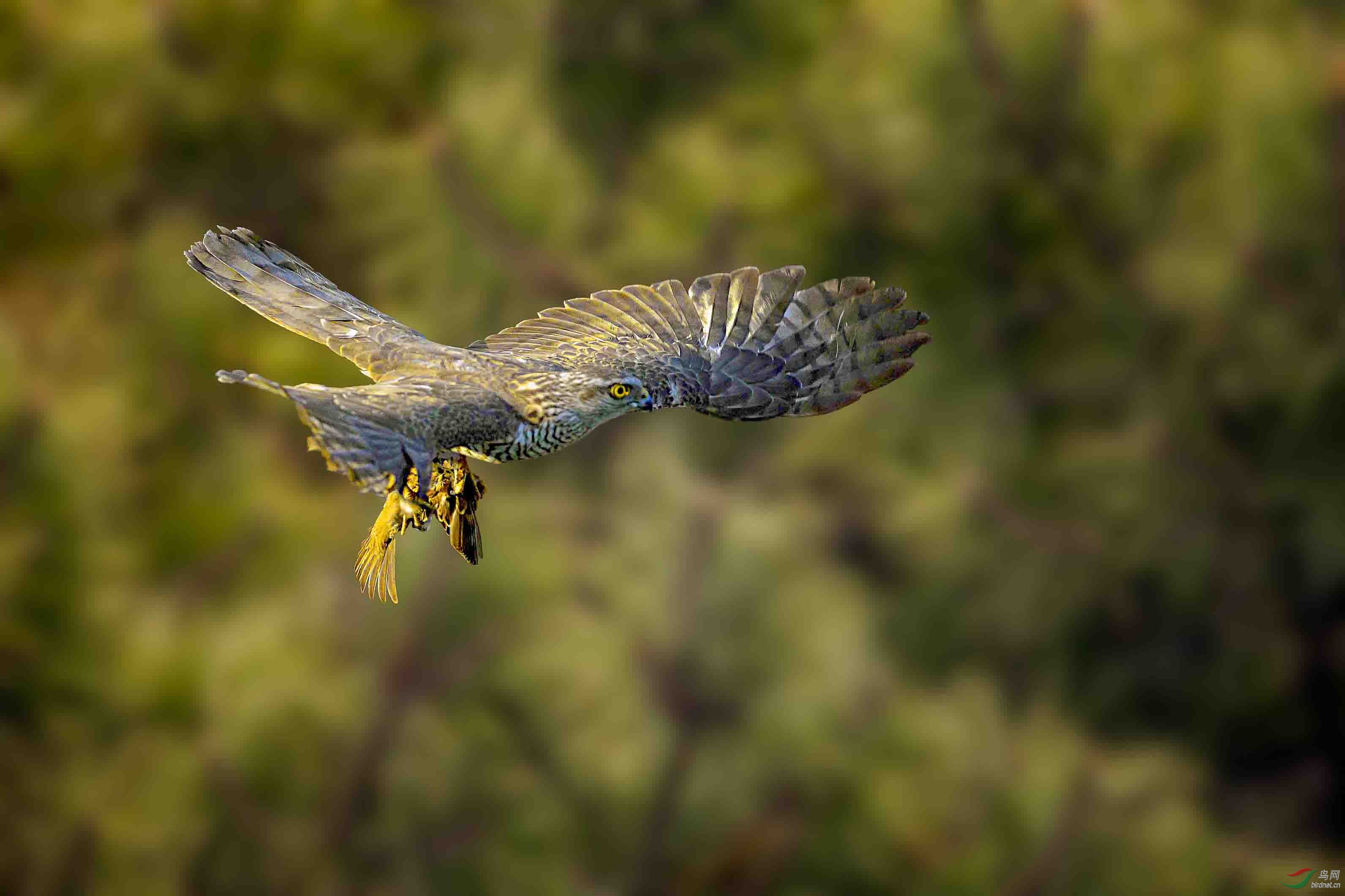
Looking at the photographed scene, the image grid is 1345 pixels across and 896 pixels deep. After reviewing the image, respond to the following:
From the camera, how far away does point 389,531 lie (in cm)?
388

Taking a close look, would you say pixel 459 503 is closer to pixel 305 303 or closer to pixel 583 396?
pixel 583 396

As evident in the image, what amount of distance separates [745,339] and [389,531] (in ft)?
4.89

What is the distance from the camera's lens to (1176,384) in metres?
12.0

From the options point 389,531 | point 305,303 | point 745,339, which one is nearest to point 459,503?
point 389,531

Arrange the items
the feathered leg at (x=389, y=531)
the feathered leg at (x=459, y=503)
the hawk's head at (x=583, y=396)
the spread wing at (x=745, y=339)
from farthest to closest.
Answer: the spread wing at (x=745, y=339), the feathered leg at (x=459, y=503), the hawk's head at (x=583, y=396), the feathered leg at (x=389, y=531)

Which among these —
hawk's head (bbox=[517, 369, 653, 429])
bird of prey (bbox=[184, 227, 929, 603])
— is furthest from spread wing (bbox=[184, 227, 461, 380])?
hawk's head (bbox=[517, 369, 653, 429])

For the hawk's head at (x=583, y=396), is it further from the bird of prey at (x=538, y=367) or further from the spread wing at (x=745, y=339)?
the spread wing at (x=745, y=339)

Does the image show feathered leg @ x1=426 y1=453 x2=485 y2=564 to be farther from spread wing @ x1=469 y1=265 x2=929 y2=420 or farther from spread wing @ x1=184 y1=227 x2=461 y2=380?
spread wing @ x1=469 y1=265 x2=929 y2=420

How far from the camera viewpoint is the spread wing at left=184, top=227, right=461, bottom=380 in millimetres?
4258

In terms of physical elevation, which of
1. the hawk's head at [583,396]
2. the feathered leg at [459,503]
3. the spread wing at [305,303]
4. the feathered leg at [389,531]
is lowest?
the feathered leg at [389,531]

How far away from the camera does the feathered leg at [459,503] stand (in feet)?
13.8

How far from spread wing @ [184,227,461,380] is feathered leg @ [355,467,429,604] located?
0.51 m

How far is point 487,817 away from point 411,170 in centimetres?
533

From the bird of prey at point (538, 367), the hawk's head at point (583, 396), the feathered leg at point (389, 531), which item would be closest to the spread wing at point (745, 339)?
the bird of prey at point (538, 367)
